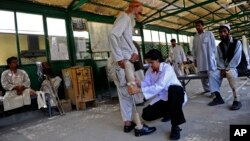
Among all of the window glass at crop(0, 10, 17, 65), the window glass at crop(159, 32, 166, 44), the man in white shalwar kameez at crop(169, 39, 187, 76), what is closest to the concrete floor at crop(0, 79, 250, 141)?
the window glass at crop(0, 10, 17, 65)

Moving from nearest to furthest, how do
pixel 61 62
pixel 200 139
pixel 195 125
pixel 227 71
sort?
pixel 200 139 → pixel 195 125 → pixel 227 71 → pixel 61 62

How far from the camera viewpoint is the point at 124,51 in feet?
11.7

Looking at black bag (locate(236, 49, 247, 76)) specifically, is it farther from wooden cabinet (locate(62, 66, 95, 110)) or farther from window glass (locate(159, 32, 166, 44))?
window glass (locate(159, 32, 166, 44))

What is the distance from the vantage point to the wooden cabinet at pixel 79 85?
20.9 ft

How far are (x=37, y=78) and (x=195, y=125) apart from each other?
4.28 meters

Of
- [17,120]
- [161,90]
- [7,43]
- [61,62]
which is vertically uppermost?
[7,43]

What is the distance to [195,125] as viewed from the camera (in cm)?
355

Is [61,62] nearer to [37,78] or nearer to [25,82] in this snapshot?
[37,78]

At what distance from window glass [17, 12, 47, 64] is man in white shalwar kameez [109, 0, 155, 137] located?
346 cm

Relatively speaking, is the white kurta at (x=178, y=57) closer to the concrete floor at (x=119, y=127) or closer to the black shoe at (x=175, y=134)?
the concrete floor at (x=119, y=127)

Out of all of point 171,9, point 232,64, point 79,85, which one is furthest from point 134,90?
point 171,9

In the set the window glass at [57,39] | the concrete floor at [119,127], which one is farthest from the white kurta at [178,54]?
the concrete floor at [119,127]

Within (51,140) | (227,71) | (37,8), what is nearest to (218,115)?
(227,71)

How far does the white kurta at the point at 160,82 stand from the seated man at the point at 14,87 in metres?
3.08
